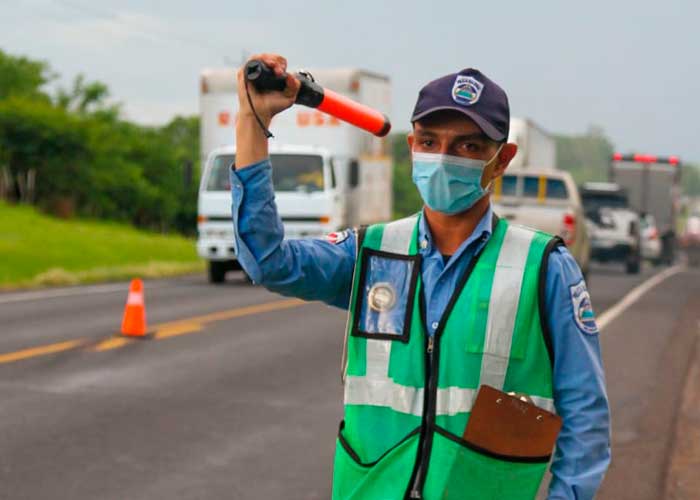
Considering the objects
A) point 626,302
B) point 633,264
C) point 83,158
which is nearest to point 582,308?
point 626,302

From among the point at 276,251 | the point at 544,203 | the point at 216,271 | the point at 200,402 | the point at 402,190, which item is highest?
the point at 276,251

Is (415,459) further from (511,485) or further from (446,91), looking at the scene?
(446,91)

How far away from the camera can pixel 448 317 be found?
293cm

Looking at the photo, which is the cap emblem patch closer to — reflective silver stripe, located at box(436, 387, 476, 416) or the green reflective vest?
the green reflective vest

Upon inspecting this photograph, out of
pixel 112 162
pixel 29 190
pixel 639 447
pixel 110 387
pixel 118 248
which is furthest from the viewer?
pixel 112 162

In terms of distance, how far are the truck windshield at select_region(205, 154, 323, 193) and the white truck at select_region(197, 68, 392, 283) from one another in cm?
2

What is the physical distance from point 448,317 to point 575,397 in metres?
0.35

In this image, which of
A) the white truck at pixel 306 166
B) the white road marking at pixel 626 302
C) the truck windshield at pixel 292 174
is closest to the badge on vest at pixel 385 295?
the white road marking at pixel 626 302

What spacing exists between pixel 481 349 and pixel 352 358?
0.31 m

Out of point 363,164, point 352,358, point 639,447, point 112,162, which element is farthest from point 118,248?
point 112,162

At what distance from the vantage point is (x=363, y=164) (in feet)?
86.3

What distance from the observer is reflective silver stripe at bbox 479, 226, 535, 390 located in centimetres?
293

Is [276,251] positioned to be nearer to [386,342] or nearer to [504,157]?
[386,342]

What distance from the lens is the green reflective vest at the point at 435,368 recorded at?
2916 millimetres
